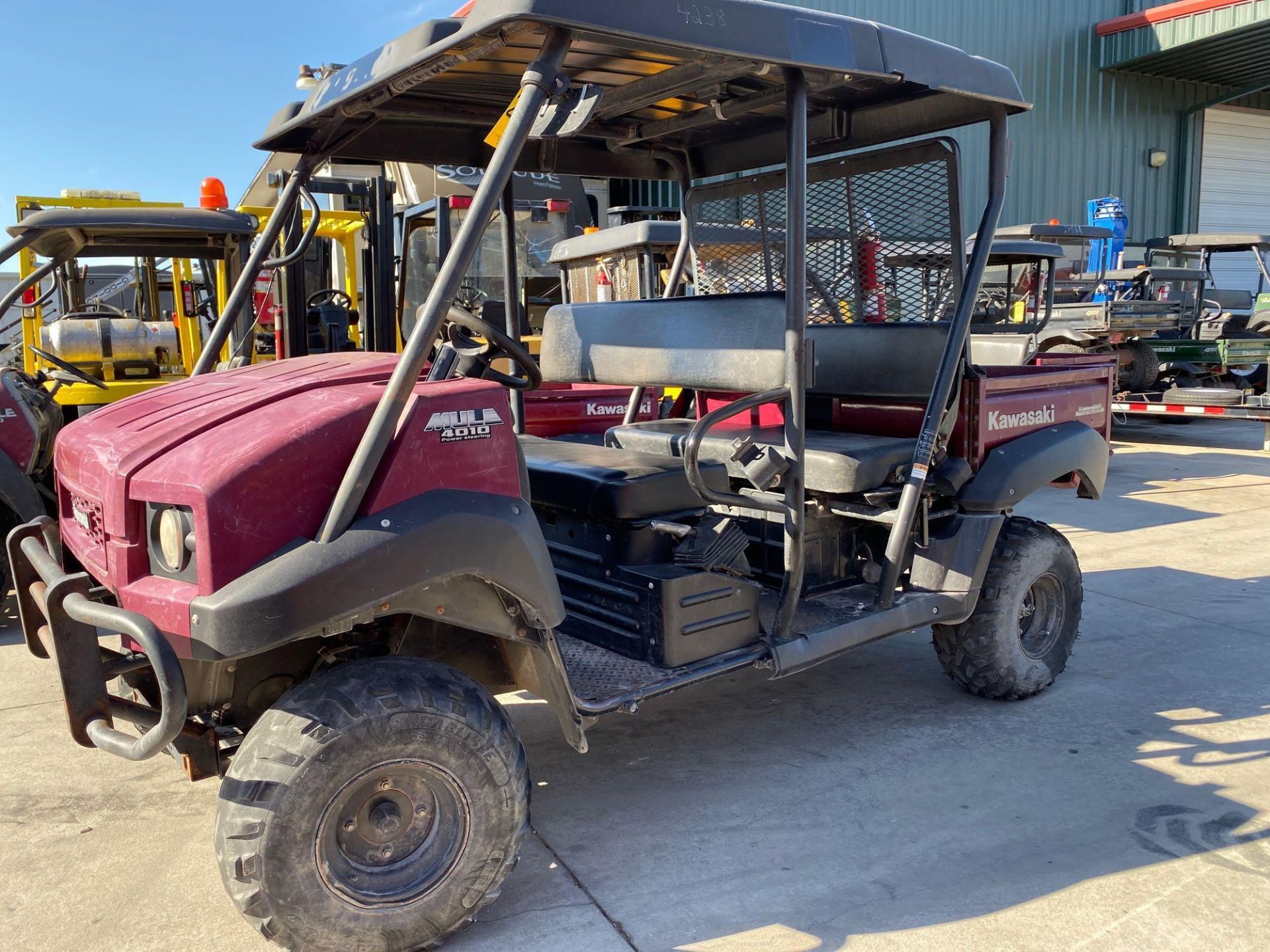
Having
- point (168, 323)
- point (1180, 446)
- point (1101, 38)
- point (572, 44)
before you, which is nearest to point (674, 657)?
point (572, 44)

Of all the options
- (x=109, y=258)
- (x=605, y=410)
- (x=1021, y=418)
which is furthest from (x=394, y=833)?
(x=109, y=258)

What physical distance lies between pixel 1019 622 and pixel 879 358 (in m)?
1.12

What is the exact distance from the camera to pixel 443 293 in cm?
214

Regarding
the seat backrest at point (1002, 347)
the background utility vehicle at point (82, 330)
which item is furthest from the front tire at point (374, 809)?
the seat backrest at point (1002, 347)

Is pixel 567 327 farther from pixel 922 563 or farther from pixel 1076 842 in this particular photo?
pixel 1076 842

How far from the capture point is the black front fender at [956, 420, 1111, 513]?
3.54 meters

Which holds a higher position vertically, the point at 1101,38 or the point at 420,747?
the point at 1101,38

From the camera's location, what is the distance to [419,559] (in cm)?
215

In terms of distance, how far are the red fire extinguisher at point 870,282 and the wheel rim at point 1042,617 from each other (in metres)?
1.21

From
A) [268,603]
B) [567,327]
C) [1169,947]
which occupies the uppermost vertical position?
[567,327]

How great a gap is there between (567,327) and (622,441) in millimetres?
485

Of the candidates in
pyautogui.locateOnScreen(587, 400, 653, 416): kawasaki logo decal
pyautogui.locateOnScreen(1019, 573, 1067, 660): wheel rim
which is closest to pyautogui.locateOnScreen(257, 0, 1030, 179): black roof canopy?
pyautogui.locateOnScreen(587, 400, 653, 416): kawasaki logo decal

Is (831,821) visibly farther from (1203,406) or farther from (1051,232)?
(1203,406)

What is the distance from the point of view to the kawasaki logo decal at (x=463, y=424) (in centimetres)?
225
